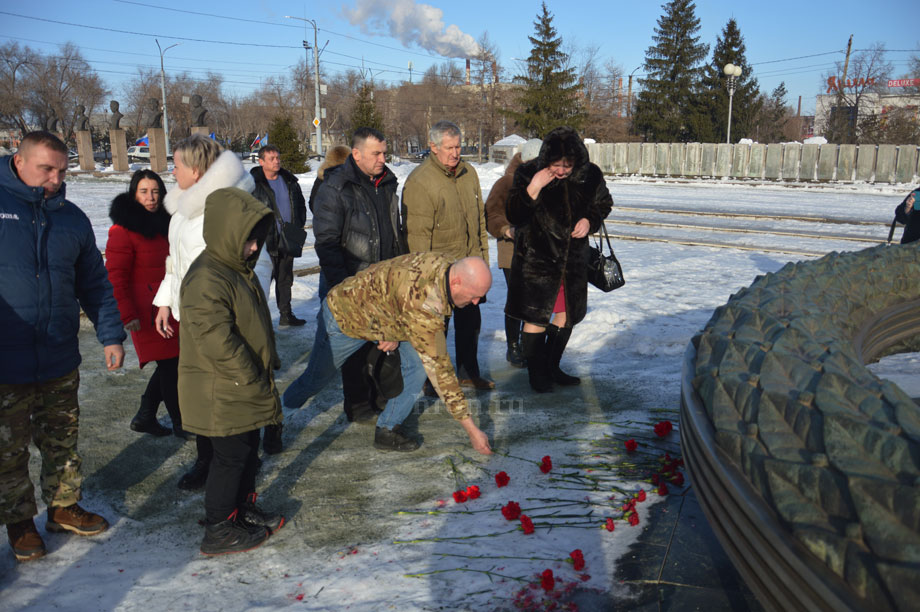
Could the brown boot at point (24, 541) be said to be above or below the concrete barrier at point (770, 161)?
below

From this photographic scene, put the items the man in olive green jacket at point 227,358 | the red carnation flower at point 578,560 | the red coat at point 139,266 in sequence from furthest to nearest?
1. the red coat at point 139,266
2. the man in olive green jacket at point 227,358
3. the red carnation flower at point 578,560

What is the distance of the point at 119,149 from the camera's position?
33.8 metres

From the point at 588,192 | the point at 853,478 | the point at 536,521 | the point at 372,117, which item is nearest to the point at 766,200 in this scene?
the point at 372,117

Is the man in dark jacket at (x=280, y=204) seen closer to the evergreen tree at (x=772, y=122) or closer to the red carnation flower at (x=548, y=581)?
the red carnation flower at (x=548, y=581)

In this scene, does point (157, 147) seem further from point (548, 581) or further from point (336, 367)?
point (548, 581)

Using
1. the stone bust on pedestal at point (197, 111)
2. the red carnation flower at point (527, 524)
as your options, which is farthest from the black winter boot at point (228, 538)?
the stone bust on pedestal at point (197, 111)

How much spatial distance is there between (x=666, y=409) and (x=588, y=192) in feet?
5.23

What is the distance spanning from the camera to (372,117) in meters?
29.5

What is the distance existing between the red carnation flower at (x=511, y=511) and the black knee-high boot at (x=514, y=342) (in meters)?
2.64

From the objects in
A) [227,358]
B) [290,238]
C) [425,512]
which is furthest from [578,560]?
[290,238]

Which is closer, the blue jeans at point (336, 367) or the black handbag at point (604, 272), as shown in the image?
the blue jeans at point (336, 367)

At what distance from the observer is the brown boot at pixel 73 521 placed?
3480 millimetres

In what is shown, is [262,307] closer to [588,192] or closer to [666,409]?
[588,192]

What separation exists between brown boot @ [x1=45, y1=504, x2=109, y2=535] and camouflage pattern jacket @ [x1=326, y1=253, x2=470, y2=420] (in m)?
1.66
